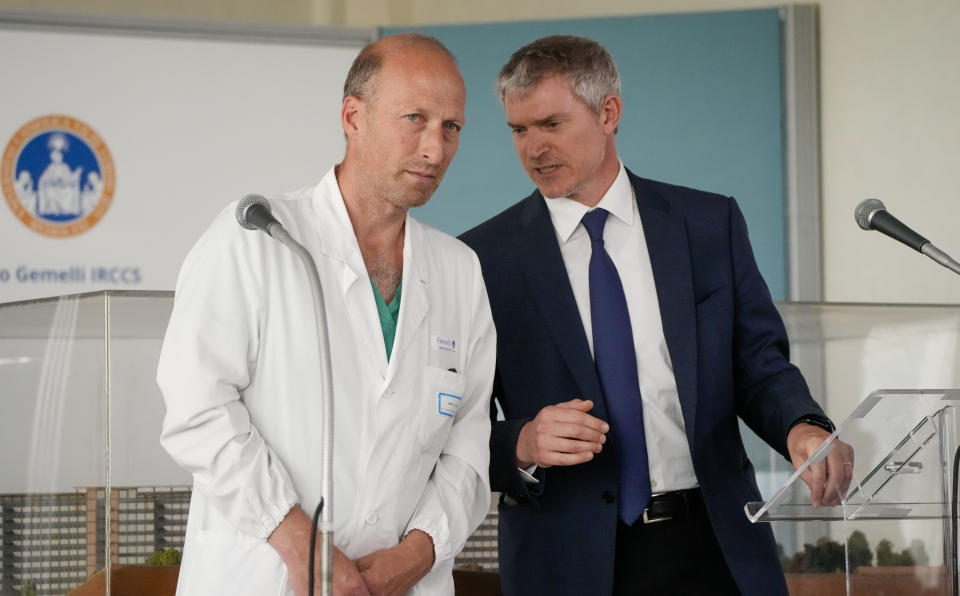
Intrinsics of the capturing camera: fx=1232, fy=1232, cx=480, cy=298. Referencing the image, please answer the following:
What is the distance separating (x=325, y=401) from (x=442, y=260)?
2.21ft

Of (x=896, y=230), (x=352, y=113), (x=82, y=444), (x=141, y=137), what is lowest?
(x=82, y=444)

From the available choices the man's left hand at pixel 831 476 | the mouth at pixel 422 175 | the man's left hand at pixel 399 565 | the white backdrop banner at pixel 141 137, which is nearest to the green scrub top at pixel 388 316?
the mouth at pixel 422 175

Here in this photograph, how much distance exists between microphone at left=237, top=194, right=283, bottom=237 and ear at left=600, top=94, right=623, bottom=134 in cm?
107

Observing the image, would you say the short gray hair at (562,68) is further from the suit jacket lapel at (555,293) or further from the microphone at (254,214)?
the microphone at (254,214)

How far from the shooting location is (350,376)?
1.97 meters

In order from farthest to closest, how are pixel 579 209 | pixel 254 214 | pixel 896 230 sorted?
1. pixel 579 209
2. pixel 896 230
3. pixel 254 214

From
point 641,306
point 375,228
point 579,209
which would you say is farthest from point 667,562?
point 375,228

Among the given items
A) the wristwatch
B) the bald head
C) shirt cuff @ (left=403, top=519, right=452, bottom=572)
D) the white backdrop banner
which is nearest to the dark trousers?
the wristwatch

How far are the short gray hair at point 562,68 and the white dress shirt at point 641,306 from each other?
19 centimetres

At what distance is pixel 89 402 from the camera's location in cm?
242

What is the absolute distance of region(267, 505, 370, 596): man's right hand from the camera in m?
1.80

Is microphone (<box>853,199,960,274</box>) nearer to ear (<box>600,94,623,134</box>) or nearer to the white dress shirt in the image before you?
the white dress shirt

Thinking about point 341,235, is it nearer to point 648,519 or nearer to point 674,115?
point 648,519

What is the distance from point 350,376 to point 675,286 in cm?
77
